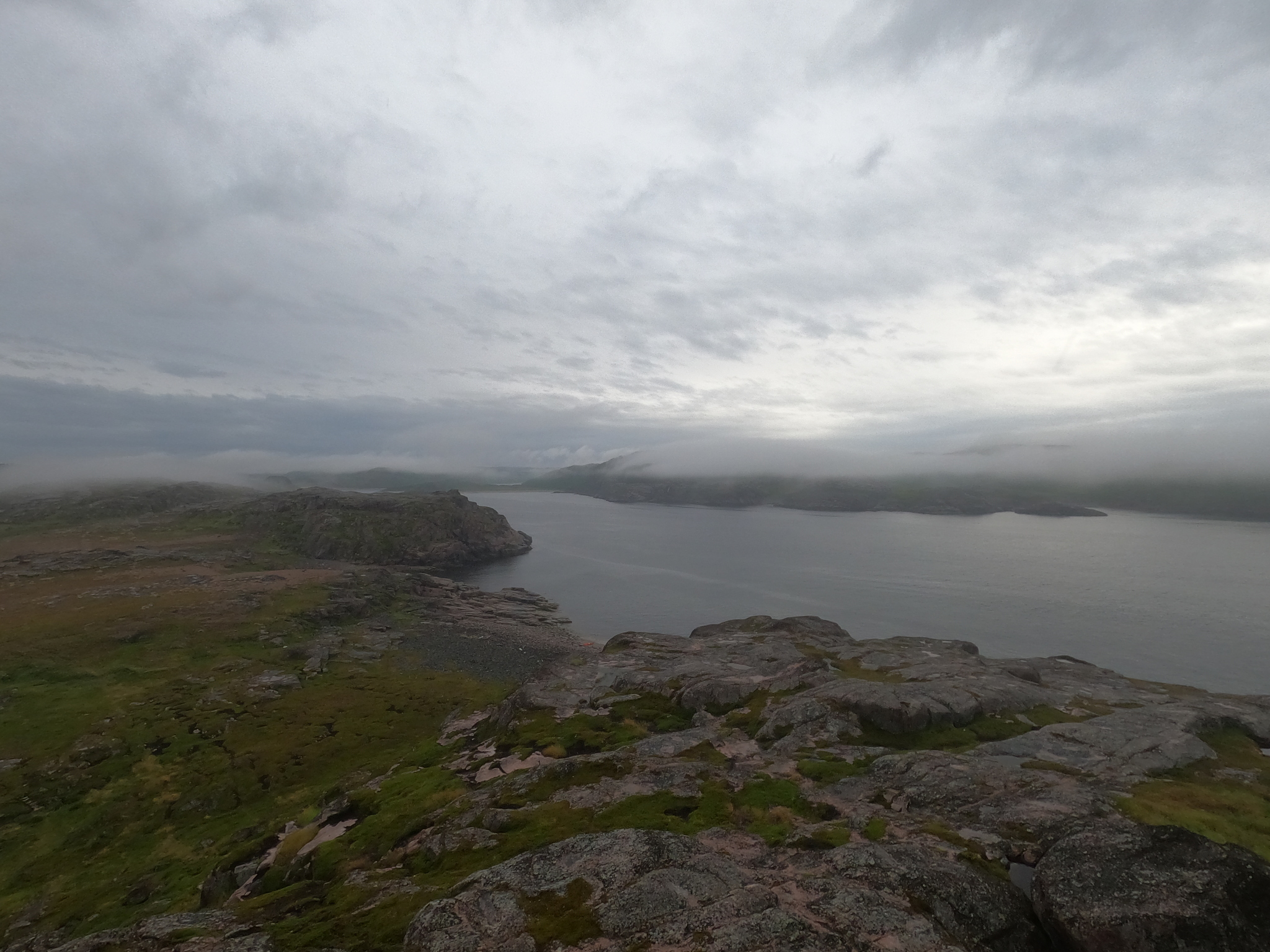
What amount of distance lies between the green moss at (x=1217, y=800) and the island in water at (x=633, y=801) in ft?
0.64

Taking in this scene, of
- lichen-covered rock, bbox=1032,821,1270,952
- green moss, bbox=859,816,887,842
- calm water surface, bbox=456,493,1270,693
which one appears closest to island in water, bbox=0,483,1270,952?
lichen-covered rock, bbox=1032,821,1270,952

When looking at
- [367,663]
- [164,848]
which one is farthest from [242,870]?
[367,663]

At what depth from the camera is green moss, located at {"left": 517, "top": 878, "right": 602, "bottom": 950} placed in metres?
19.1

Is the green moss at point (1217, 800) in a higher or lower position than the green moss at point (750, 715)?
higher

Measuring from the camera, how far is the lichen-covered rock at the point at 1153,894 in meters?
16.4

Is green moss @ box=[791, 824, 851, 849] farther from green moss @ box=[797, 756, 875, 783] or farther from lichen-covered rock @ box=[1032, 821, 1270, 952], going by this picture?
green moss @ box=[797, 756, 875, 783]

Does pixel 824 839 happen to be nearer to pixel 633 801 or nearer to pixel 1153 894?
pixel 633 801

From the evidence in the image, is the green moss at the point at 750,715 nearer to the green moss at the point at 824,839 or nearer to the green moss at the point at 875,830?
the green moss at the point at 875,830

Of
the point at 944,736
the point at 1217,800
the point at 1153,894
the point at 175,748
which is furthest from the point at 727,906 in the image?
the point at 175,748

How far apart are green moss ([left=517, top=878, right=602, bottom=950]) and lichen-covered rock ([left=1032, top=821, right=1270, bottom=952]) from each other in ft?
50.2

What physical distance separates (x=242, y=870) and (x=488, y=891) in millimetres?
22865

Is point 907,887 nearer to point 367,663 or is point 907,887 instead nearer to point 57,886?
point 57,886

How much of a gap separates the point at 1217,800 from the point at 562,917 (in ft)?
106

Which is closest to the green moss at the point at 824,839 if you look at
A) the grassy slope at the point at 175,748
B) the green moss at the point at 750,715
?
the grassy slope at the point at 175,748
